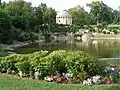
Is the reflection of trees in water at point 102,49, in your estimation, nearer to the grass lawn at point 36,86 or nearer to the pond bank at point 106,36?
the grass lawn at point 36,86

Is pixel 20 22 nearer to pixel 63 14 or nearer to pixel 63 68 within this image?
pixel 63 14

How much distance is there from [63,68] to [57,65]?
239mm

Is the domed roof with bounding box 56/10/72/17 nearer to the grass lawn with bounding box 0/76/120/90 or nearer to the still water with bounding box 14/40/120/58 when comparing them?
the still water with bounding box 14/40/120/58

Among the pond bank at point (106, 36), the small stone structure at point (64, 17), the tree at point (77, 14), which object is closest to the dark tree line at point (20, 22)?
the pond bank at point (106, 36)

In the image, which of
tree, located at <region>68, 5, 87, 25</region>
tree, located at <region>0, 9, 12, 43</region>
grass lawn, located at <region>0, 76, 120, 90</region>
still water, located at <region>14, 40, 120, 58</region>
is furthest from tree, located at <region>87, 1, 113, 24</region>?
grass lawn, located at <region>0, 76, 120, 90</region>

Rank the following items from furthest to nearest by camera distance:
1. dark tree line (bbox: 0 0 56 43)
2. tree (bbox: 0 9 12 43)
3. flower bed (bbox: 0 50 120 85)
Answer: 1. dark tree line (bbox: 0 0 56 43)
2. tree (bbox: 0 9 12 43)
3. flower bed (bbox: 0 50 120 85)

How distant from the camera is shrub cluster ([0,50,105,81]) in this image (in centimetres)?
1019

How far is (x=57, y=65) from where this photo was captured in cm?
1052

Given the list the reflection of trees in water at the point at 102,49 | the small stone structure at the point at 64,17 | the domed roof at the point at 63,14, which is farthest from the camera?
the domed roof at the point at 63,14

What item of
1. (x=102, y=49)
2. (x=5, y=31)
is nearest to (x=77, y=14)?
(x=5, y=31)

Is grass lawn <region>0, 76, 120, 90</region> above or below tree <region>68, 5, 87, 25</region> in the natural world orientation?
below

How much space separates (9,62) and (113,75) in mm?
3502

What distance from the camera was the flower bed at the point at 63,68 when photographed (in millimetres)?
10055

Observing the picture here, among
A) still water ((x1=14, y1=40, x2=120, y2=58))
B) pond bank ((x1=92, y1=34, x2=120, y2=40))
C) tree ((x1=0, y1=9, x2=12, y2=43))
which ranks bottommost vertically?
pond bank ((x1=92, y1=34, x2=120, y2=40))
